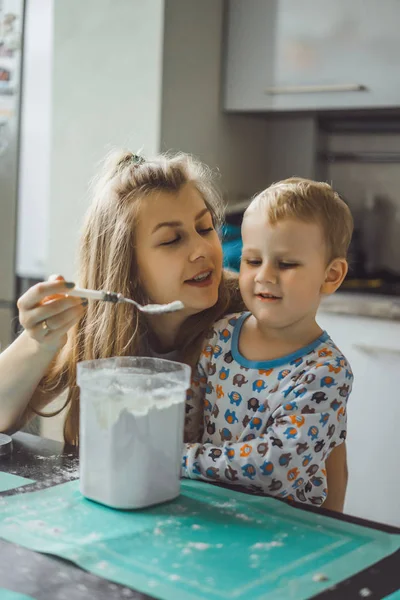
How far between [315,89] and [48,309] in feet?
5.77

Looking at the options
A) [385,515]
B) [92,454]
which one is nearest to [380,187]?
[385,515]

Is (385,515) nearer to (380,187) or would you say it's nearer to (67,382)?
(380,187)

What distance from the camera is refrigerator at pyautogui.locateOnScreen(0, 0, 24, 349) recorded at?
3158mm

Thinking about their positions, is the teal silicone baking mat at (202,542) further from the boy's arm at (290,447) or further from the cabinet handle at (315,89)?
the cabinet handle at (315,89)

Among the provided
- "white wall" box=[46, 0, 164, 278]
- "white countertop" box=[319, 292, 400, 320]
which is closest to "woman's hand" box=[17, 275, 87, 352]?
"white countertop" box=[319, 292, 400, 320]

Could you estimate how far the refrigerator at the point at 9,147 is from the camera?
316 centimetres

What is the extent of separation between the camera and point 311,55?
2672 mm

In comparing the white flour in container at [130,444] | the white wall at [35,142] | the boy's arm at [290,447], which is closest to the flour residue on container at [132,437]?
the white flour in container at [130,444]

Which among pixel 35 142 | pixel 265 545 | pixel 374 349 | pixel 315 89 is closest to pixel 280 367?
pixel 265 545

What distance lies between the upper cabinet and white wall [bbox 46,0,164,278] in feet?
1.02

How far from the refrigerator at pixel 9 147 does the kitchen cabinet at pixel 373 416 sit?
1.37m

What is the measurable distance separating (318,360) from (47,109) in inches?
88.2

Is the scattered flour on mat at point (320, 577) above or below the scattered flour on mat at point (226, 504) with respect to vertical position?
above

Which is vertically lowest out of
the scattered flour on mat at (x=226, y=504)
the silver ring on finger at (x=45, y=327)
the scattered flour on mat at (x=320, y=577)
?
the scattered flour on mat at (x=226, y=504)
